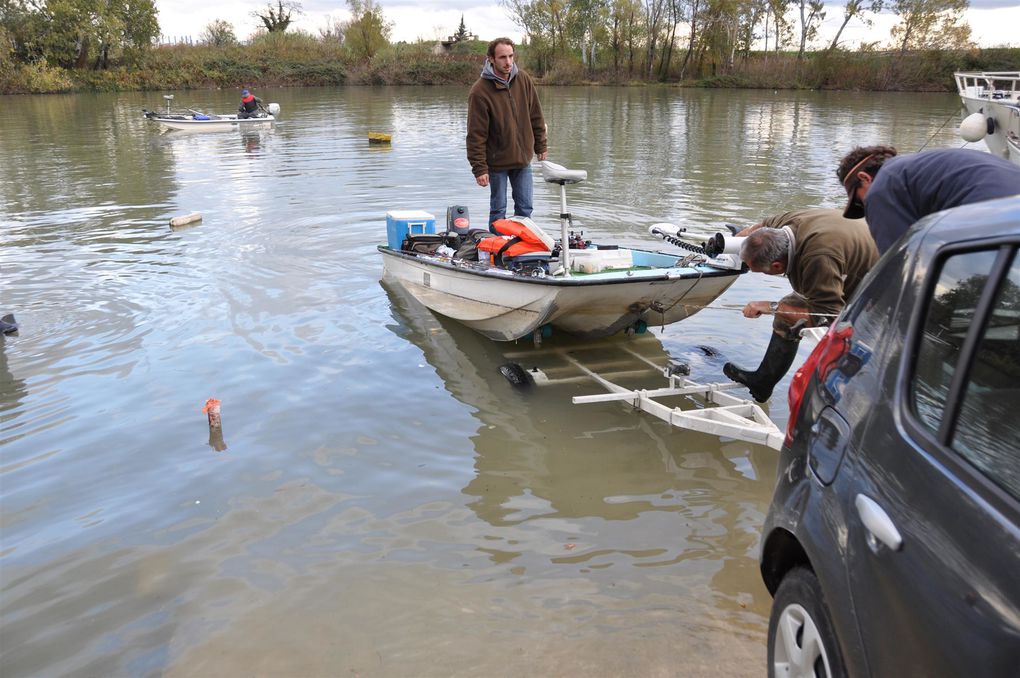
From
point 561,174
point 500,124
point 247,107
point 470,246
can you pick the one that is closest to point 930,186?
point 561,174

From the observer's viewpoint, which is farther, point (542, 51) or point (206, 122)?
point (542, 51)

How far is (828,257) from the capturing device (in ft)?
15.1

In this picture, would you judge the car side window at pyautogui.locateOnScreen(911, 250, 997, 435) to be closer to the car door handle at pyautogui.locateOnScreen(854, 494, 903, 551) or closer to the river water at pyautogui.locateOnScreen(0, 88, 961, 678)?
the car door handle at pyautogui.locateOnScreen(854, 494, 903, 551)

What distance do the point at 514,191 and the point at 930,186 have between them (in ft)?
17.7

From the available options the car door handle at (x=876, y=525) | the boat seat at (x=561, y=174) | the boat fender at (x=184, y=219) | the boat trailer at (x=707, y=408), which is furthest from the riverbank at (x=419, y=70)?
the car door handle at (x=876, y=525)

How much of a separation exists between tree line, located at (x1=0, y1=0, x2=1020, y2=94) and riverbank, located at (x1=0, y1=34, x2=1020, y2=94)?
0.10 metres

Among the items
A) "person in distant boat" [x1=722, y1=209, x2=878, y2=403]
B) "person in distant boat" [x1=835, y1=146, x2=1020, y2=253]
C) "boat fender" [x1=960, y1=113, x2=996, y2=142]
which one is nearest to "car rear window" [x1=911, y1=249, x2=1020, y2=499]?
"person in distant boat" [x1=835, y1=146, x2=1020, y2=253]

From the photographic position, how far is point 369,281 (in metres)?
9.16

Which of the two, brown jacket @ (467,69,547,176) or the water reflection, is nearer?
the water reflection

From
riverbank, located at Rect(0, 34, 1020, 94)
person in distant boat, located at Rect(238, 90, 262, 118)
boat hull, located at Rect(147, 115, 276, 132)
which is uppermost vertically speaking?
riverbank, located at Rect(0, 34, 1020, 94)

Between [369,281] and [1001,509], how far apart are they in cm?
805

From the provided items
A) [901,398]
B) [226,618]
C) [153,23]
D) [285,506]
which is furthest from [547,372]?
[153,23]

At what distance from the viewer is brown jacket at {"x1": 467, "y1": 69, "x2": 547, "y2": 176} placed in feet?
Answer: 25.0

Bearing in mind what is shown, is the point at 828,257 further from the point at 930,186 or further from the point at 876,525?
the point at 876,525
